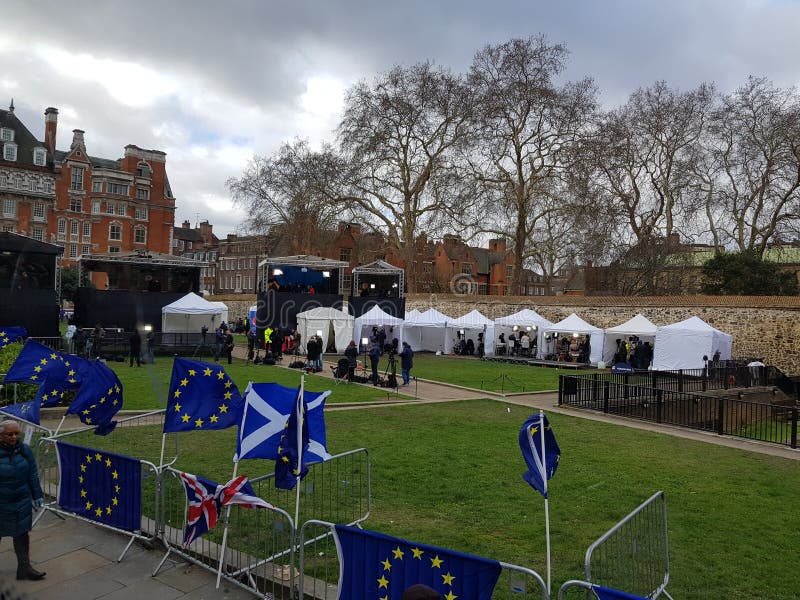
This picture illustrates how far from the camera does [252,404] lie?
5.66 metres

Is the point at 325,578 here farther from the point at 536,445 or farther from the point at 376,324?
the point at 376,324

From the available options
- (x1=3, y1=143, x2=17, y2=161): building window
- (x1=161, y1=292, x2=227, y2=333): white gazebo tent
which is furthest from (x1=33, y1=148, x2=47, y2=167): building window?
(x1=161, y1=292, x2=227, y2=333): white gazebo tent

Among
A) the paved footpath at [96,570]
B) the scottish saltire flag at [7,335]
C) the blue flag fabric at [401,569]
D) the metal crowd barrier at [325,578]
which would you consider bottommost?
the paved footpath at [96,570]

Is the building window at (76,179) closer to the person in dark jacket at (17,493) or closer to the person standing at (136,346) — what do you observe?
the person standing at (136,346)

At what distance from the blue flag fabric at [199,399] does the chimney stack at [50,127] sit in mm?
68832

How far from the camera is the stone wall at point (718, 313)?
25.4 m

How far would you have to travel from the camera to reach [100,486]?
20.8 feet

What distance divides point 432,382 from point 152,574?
16.6 metres

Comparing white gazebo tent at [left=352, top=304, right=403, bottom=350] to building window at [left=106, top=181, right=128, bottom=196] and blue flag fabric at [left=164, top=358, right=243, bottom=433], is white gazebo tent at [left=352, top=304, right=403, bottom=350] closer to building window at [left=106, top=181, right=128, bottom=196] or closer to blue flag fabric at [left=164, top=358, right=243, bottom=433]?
blue flag fabric at [left=164, top=358, right=243, bottom=433]

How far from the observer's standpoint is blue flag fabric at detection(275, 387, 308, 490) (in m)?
5.32

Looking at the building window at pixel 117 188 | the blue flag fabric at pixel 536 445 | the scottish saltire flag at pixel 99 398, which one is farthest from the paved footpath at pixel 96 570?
the building window at pixel 117 188

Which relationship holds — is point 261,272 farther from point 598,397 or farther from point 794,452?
point 794,452

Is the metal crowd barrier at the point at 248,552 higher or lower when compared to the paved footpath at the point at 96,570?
higher

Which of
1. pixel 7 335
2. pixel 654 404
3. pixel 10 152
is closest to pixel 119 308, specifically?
pixel 7 335
